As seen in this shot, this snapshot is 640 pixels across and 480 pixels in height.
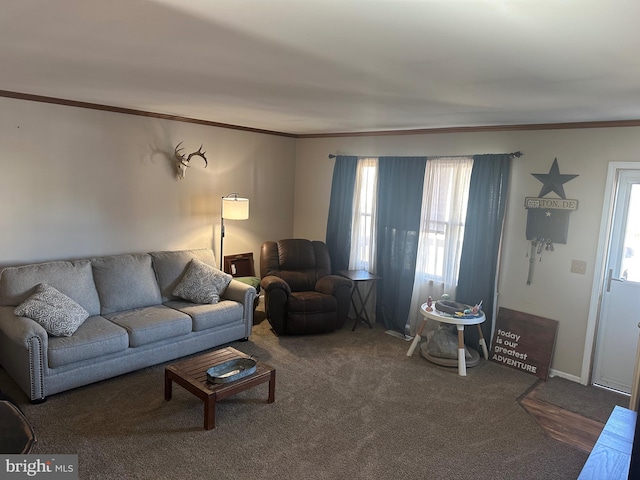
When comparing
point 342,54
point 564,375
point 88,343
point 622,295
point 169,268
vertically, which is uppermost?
point 342,54

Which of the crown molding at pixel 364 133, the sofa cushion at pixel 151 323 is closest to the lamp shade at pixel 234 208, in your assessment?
the crown molding at pixel 364 133

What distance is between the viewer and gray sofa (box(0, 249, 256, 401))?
324 centimetres

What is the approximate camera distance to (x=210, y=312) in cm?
422

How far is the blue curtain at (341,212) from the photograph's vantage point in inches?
222

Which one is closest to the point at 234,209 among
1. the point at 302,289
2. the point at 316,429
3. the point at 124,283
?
the point at 302,289

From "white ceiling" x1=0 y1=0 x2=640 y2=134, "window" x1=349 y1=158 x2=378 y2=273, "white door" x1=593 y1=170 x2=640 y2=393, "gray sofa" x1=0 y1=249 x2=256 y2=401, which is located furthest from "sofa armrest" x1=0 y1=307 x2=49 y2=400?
"white door" x1=593 y1=170 x2=640 y2=393

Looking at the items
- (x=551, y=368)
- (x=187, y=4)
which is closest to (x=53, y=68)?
(x=187, y=4)

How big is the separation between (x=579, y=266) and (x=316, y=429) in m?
2.79

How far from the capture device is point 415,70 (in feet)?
7.57

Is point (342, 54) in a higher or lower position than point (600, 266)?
higher

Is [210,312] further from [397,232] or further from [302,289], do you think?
[397,232]

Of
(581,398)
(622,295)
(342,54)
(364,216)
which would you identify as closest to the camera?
(342,54)

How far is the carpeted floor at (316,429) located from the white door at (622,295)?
0.69 meters

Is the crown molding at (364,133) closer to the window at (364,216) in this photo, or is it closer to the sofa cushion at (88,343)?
the window at (364,216)
